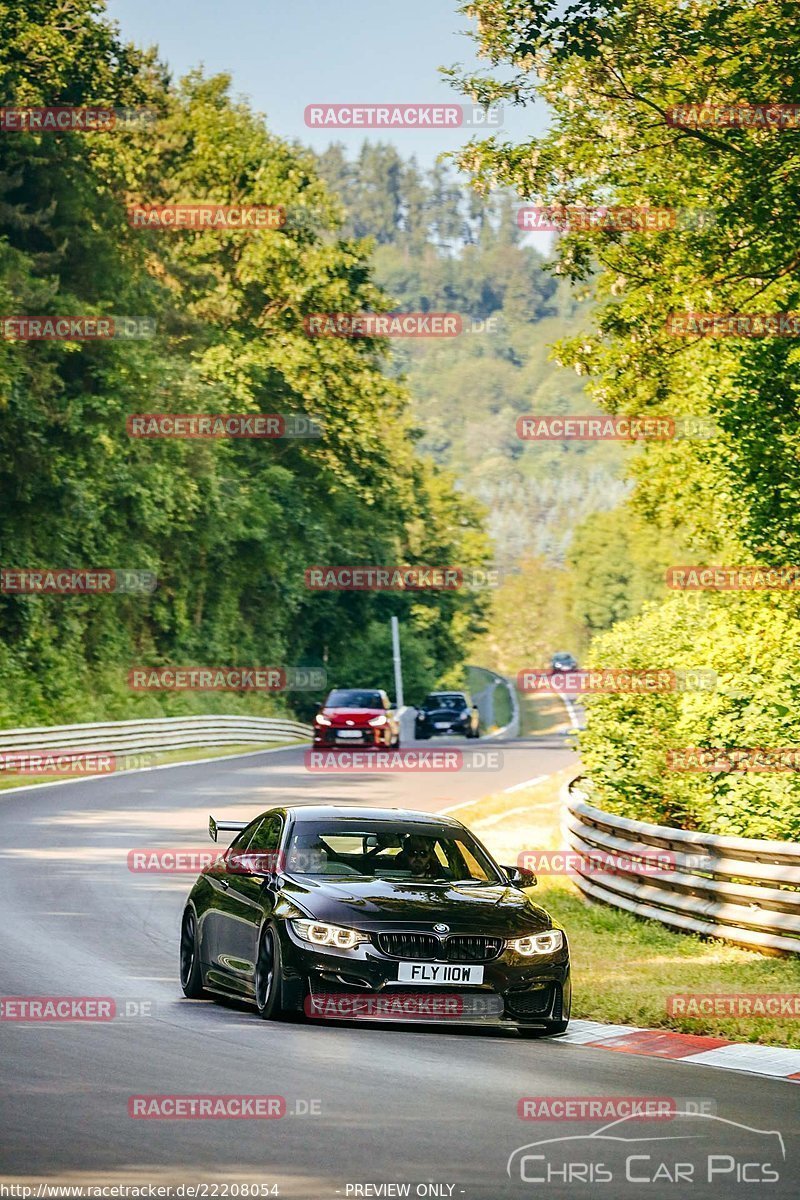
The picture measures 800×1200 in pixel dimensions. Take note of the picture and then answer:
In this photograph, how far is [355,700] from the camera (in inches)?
1842

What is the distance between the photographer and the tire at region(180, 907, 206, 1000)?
1239 centimetres

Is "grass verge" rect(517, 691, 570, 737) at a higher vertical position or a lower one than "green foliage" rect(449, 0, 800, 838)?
lower

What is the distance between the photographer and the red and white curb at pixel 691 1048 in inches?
393

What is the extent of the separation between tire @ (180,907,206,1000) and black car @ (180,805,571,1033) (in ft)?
1.12

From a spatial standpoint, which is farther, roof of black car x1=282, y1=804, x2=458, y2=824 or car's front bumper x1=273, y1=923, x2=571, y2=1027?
roof of black car x1=282, y1=804, x2=458, y2=824

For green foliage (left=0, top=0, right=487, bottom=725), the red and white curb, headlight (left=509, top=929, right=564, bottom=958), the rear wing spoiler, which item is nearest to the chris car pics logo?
the red and white curb

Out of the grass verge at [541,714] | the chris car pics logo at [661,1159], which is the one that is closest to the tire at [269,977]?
the chris car pics logo at [661,1159]

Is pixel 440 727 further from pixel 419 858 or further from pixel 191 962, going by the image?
pixel 419 858

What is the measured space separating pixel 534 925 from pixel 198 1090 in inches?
123

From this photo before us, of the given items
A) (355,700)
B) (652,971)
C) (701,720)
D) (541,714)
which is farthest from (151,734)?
(541,714)

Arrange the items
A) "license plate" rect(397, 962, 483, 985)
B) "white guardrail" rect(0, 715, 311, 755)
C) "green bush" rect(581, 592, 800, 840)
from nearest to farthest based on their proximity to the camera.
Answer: "license plate" rect(397, 962, 483, 985) < "green bush" rect(581, 592, 800, 840) < "white guardrail" rect(0, 715, 311, 755)

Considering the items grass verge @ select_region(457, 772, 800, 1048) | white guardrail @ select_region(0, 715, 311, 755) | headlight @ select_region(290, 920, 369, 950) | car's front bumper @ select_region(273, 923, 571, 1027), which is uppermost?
headlight @ select_region(290, 920, 369, 950)

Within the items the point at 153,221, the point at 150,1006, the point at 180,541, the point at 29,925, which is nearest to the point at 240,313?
the point at 153,221

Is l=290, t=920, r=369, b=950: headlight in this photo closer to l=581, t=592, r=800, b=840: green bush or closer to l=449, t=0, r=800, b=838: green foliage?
l=581, t=592, r=800, b=840: green bush
